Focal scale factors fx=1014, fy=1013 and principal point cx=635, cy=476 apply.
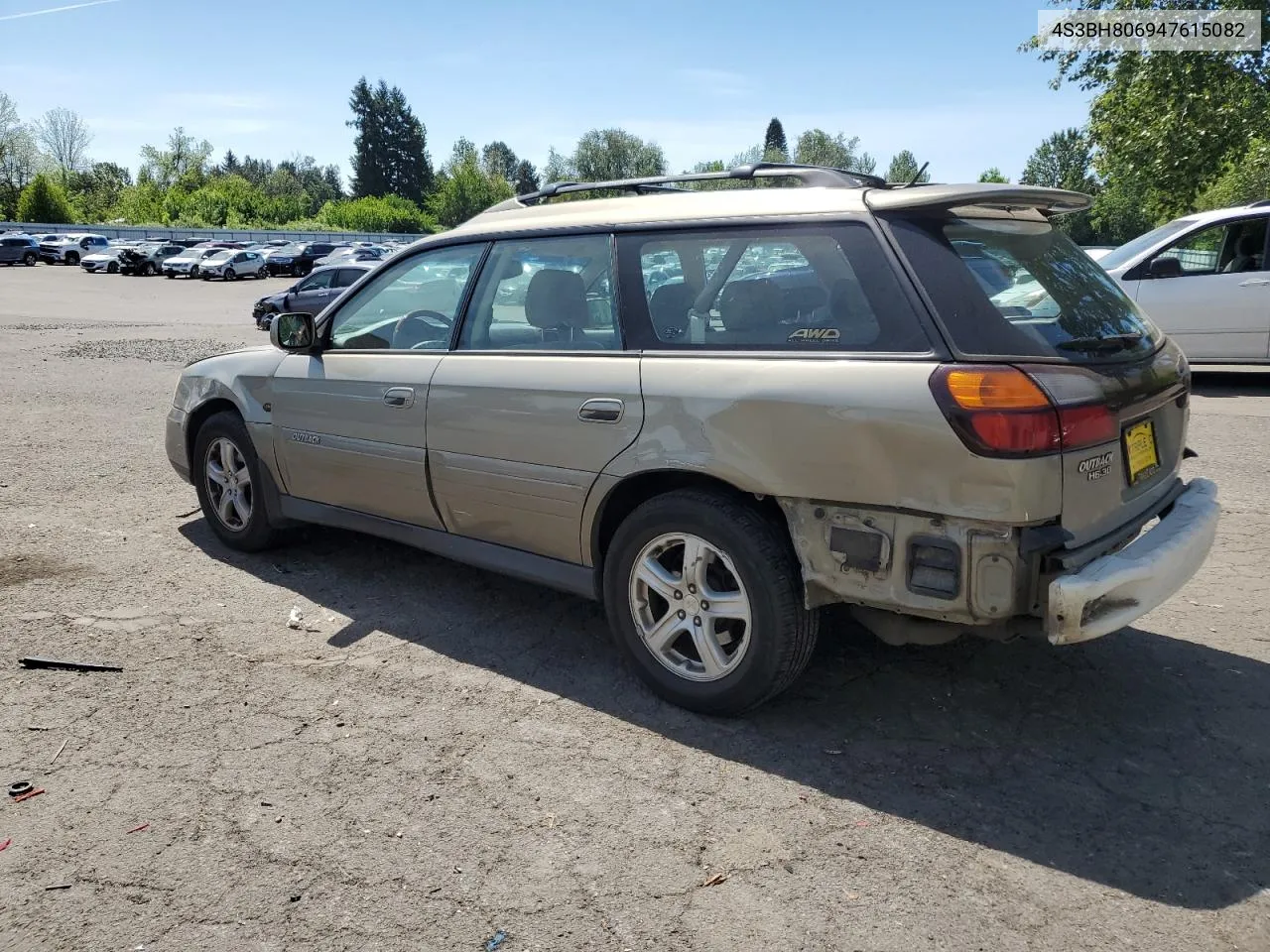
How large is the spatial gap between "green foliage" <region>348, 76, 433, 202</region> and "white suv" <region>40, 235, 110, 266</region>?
244 ft

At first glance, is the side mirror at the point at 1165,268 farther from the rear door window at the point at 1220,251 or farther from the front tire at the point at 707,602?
the front tire at the point at 707,602

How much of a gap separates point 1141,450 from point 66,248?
2307 inches

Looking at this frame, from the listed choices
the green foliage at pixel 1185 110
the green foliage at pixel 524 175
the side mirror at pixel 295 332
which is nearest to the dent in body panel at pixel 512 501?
the side mirror at pixel 295 332

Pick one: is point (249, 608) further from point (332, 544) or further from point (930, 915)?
point (930, 915)

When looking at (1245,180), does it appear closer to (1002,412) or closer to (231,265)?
(1002,412)

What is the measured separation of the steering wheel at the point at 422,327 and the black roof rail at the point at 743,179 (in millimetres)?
586

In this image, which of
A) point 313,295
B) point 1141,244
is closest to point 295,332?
point 1141,244

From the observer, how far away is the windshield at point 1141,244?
11.0 metres

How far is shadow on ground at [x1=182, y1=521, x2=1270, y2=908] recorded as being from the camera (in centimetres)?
284

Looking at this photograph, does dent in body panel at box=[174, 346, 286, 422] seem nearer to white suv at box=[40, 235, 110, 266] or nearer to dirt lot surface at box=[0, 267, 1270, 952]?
dirt lot surface at box=[0, 267, 1270, 952]

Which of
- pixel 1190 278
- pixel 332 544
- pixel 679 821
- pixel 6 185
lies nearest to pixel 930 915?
pixel 679 821

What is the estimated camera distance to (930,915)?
253cm

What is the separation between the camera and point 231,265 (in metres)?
43.4

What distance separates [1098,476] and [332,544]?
13.1 ft
